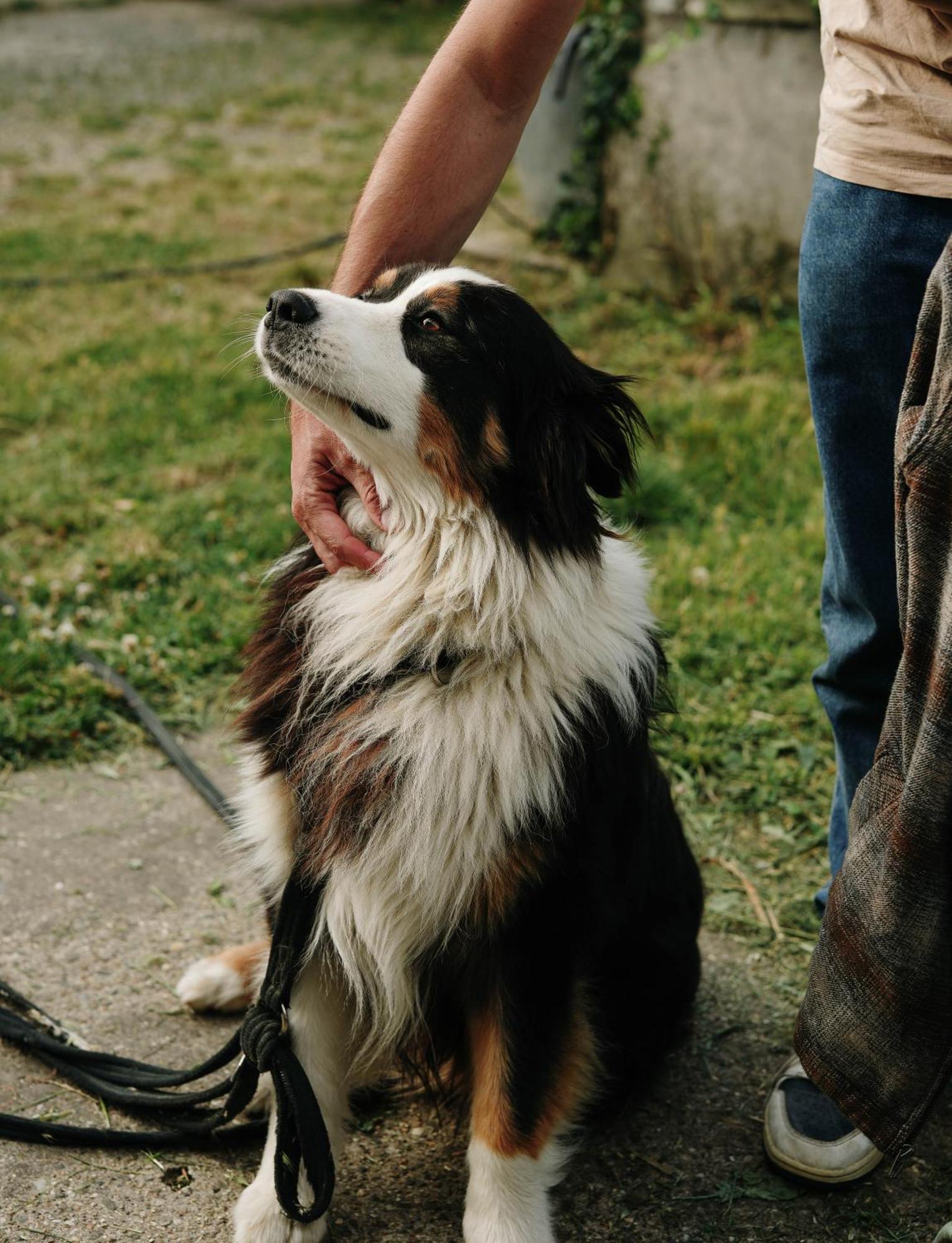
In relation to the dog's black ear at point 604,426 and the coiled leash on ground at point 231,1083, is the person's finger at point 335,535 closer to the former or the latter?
the dog's black ear at point 604,426

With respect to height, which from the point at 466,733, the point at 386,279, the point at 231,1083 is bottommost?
the point at 231,1083

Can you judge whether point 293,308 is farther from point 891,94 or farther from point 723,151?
point 723,151

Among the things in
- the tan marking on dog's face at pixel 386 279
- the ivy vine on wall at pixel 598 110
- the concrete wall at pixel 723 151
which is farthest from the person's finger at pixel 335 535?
the ivy vine on wall at pixel 598 110

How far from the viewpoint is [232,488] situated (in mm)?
4539

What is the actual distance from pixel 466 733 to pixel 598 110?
527cm

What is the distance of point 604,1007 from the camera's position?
2.16 m

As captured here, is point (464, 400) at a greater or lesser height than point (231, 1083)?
greater

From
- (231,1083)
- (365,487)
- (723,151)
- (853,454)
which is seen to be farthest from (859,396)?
(723,151)

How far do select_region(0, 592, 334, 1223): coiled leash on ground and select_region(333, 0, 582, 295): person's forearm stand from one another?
1.15 m

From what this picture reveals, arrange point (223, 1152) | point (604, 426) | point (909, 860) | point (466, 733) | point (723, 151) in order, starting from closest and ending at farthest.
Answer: point (909, 860), point (466, 733), point (604, 426), point (223, 1152), point (723, 151)

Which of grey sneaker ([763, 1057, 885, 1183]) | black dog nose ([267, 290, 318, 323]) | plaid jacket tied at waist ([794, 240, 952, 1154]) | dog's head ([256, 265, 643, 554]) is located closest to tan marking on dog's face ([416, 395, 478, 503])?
dog's head ([256, 265, 643, 554])

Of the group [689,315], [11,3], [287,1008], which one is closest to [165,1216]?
[287,1008]

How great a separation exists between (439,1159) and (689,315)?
4.73 meters

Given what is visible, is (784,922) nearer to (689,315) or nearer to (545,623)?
(545,623)
